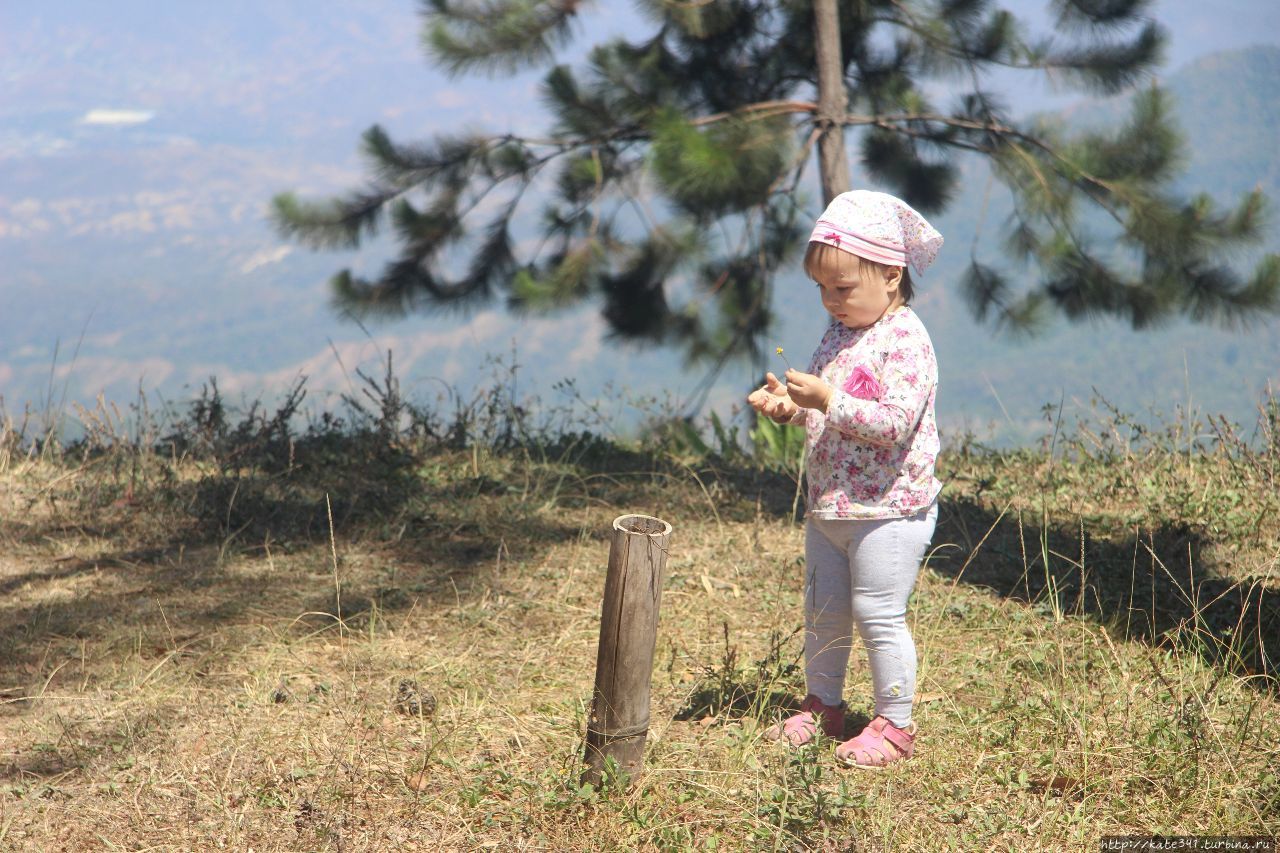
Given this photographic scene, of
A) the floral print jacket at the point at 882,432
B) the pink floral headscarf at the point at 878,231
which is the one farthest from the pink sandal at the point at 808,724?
the pink floral headscarf at the point at 878,231

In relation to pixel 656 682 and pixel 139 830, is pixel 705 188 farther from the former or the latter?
pixel 139 830

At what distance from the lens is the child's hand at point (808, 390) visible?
2.27 m

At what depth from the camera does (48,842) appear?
7.61 feet

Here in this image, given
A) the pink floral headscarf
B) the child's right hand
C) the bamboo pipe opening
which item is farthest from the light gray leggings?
the pink floral headscarf

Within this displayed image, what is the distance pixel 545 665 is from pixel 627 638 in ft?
3.50

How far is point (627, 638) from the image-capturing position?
7.57ft

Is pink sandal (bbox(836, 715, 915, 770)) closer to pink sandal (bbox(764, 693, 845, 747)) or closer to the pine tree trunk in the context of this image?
pink sandal (bbox(764, 693, 845, 747))

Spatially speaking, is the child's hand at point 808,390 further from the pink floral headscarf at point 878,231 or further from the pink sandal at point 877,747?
the pink sandal at point 877,747

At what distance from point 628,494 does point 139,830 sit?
9.87 feet

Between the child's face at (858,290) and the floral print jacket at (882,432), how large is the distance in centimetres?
4

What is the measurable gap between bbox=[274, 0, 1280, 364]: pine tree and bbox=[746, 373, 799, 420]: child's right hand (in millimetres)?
4203

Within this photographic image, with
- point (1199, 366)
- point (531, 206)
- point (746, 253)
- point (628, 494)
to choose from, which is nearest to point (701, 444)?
point (628, 494)

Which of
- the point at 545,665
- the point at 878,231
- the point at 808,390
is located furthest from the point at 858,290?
the point at 545,665

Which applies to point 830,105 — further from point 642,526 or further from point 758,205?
point 642,526
